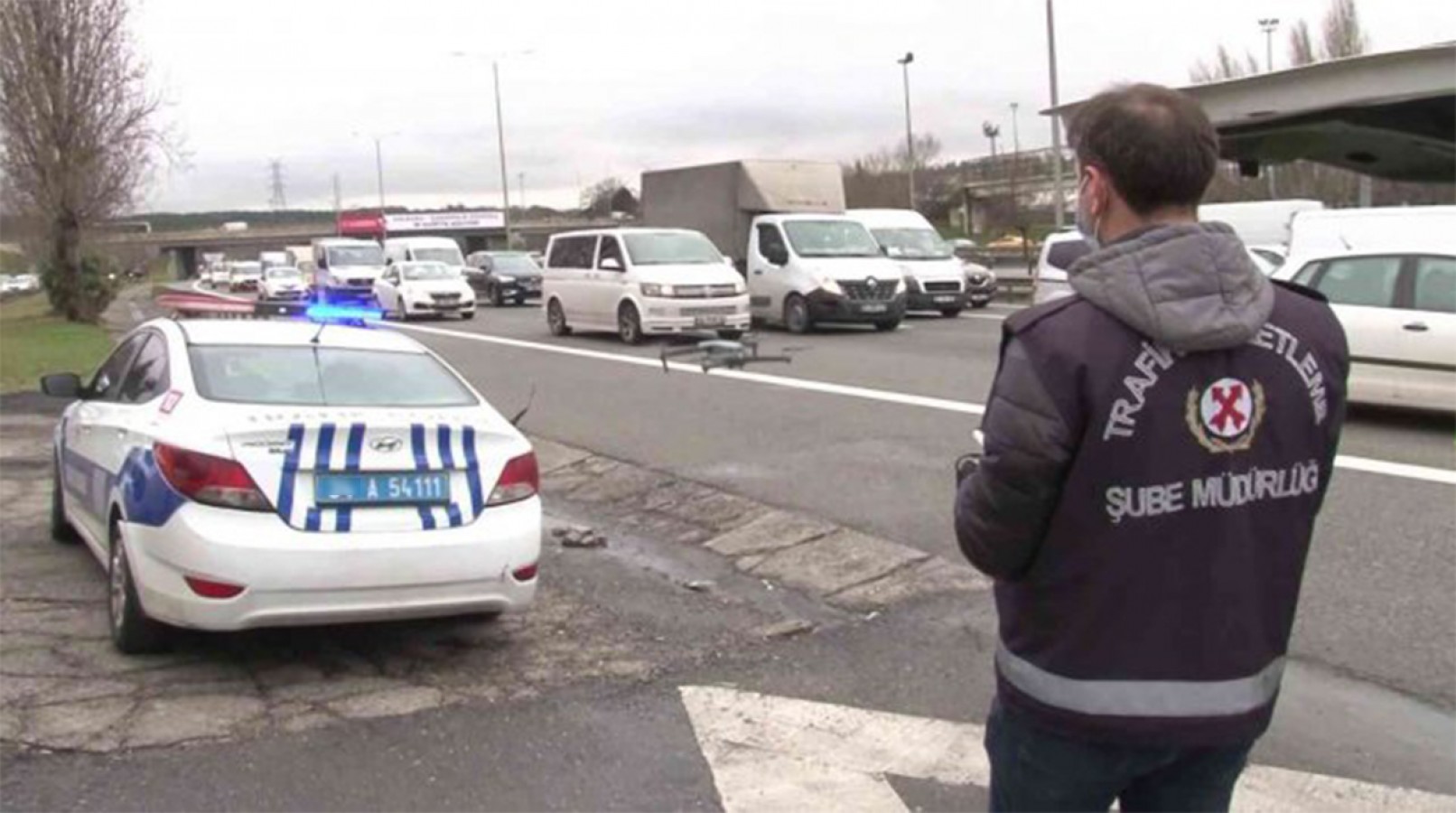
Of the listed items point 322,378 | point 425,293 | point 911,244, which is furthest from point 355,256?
point 322,378

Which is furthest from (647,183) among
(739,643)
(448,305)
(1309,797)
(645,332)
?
(1309,797)

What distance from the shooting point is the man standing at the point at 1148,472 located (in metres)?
1.98

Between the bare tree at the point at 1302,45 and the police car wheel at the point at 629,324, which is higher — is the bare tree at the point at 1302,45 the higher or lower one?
the higher one

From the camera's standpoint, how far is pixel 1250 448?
204cm

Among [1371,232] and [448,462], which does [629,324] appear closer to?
[1371,232]

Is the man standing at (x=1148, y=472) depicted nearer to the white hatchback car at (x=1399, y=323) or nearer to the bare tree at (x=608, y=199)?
the white hatchback car at (x=1399, y=323)

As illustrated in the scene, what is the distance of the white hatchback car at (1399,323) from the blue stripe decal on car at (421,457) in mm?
7907

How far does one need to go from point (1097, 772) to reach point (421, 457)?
12.5 feet

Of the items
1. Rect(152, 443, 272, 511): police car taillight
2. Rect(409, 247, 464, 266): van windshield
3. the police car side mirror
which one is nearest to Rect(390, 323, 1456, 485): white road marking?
Rect(152, 443, 272, 511): police car taillight

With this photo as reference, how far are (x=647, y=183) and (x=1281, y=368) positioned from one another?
27.5 metres

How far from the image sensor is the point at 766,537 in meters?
7.96

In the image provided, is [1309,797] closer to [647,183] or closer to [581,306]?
[581,306]

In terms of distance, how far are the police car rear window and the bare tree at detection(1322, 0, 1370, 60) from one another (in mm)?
41850

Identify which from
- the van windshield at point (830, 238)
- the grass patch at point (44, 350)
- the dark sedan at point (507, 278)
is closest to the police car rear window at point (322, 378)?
the grass patch at point (44, 350)
